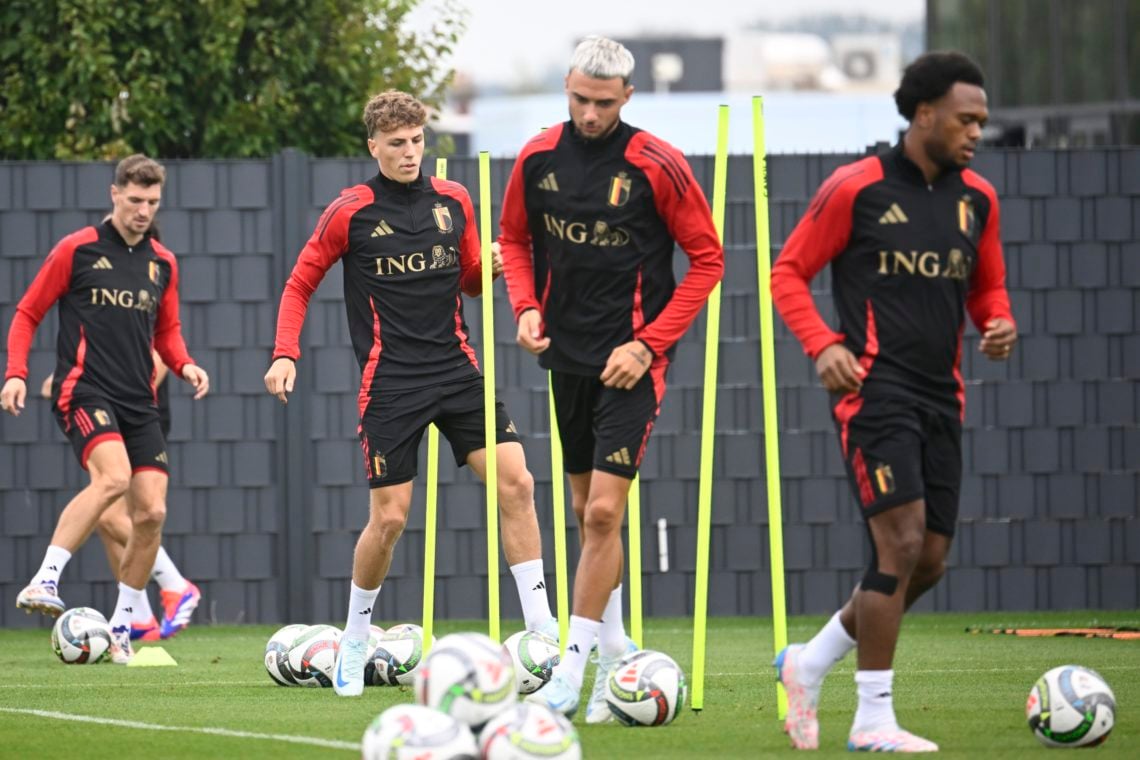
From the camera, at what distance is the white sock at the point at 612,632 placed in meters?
7.13

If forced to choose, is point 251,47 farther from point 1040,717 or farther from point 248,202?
point 1040,717

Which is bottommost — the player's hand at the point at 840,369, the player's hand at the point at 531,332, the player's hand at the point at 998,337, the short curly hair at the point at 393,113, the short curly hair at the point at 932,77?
the player's hand at the point at 840,369

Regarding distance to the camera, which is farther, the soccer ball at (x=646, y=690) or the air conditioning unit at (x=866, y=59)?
the air conditioning unit at (x=866, y=59)

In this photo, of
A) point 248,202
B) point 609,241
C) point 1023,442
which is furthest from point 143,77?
point 609,241

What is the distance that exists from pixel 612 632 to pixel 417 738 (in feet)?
6.81

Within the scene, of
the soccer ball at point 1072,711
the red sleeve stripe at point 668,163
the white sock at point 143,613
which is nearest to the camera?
the soccer ball at point 1072,711

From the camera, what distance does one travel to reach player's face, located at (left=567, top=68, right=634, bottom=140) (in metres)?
6.57

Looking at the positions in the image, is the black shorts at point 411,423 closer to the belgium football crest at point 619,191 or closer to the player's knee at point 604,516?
the player's knee at point 604,516

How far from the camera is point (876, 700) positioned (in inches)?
233

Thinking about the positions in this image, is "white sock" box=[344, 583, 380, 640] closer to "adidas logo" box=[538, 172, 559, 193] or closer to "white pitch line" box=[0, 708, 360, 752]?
"white pitch line" box=[0, 708, 360, 752]

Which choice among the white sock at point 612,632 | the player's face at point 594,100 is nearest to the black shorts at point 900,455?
the player's face at point 594,100

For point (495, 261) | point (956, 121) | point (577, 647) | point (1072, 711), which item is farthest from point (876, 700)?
point (495, 261)

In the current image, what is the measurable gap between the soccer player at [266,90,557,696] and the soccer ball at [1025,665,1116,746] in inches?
90.5

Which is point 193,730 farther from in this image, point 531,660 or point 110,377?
point 110,377
